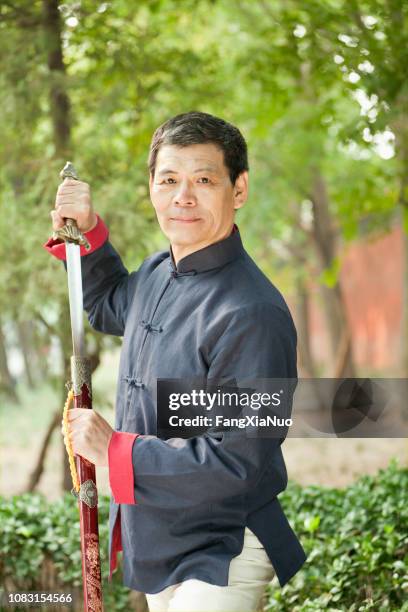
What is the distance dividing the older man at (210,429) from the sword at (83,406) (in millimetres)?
86

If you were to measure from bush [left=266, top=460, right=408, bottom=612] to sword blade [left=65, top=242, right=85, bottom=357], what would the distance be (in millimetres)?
1488

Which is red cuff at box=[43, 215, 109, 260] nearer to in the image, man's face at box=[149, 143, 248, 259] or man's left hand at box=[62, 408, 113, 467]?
man's face at box=[149, 143, 248, 259]

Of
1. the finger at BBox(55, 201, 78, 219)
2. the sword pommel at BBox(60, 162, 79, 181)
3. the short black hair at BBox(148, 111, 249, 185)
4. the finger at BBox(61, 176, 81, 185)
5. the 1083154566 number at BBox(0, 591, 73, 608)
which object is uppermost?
the short black hair at BBox(148, 111, 249, 185)

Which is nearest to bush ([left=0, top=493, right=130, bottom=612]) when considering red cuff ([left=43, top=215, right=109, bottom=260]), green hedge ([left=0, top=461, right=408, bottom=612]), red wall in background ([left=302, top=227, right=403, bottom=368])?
green hedge ([left=0, top=461, right=408, bottom=612])

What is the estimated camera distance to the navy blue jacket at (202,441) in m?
1.89

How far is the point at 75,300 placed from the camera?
208 cm

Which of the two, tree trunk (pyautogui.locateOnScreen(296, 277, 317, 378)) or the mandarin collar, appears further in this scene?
tree trunk (pyautogui.locateOnScreen(296, 277, 317, 378))

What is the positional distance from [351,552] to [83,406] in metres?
1.63

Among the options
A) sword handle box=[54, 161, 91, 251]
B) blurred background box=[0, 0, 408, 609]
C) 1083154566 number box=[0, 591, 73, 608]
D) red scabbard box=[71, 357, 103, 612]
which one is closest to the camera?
red scabbard box=[71, 357, 103, 612]

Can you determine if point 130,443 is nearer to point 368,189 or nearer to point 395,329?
point 368,189

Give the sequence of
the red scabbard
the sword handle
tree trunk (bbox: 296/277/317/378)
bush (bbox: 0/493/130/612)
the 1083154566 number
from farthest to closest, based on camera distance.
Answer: tree trunk (bbox: 296/277/317/378), bush (bbox: 0/493/130/612), the 1083154566 number, the sword handle, the red scabbard

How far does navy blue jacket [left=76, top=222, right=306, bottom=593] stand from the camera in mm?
1888

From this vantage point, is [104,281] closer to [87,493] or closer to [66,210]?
[66,210]

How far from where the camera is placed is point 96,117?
5234mm
